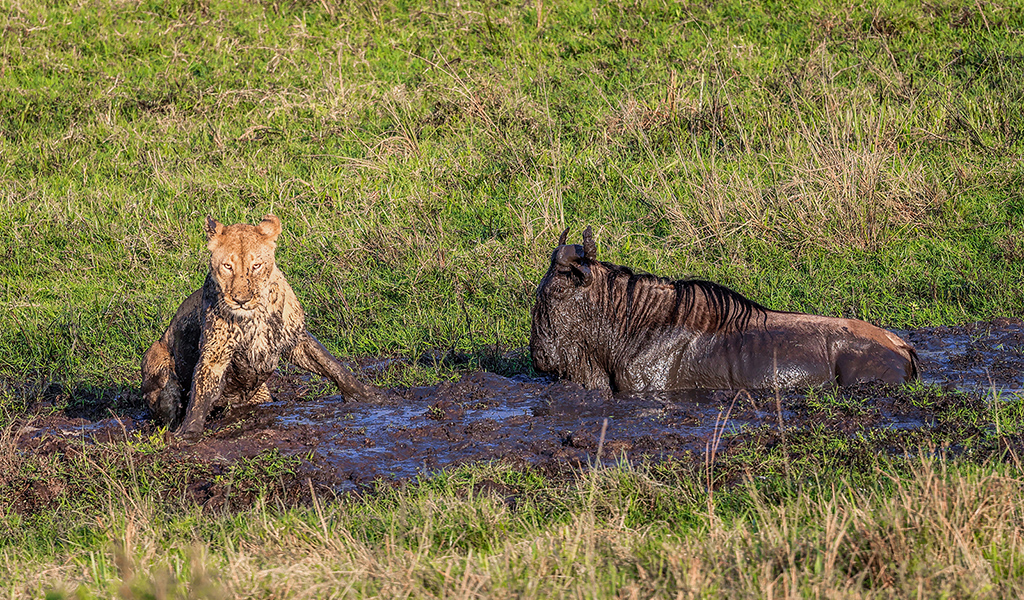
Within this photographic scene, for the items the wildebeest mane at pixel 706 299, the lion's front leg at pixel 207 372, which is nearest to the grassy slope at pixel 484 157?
the wildebeest mane at pixel 706 299

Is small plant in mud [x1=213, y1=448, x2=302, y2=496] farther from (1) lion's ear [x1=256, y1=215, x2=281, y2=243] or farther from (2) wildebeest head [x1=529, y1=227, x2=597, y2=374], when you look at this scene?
(2) wildebeest head [x1=529, y1=227, x2=597, y2=374]

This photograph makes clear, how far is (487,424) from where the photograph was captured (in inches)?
252

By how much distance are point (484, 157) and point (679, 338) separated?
5.37m

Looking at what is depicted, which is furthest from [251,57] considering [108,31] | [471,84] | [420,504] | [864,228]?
[420,504]

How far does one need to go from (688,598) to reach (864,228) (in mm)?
6785

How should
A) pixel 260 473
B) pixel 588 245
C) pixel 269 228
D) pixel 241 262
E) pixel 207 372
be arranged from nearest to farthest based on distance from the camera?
pixel 260 473 < pixel 241 262 < pixel 269 228 < pixel 207 372 < pixel 588 245

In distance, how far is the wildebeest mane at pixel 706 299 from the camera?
22.6 ft

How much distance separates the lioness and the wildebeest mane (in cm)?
165

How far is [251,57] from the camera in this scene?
14.6 metres

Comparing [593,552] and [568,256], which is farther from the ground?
[568,256]

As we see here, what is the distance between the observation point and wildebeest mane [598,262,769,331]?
6887mm

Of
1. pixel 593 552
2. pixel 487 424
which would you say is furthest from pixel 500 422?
pixel 593 552

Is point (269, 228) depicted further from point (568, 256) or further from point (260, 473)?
point (568, 256)

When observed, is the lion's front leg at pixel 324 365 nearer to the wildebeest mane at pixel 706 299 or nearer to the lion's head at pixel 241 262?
the lion's head at pixel 241 262
